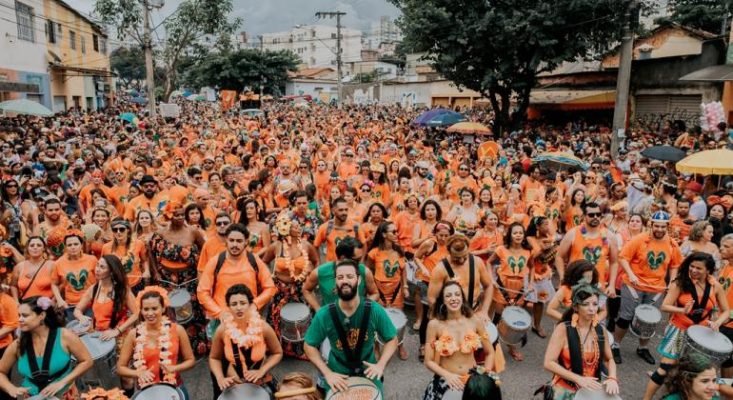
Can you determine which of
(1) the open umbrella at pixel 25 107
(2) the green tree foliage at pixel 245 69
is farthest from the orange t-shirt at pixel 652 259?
(2) the green tree foliage at pixel 245 69

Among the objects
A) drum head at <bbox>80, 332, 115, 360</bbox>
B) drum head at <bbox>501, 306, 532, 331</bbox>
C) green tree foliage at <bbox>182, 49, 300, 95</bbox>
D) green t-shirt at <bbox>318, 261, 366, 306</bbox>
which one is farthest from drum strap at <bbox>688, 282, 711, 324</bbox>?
green tree foliage at <bbox>182, 49, 300, 95</bbox>

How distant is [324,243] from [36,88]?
21.9 m

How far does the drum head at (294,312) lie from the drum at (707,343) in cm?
333

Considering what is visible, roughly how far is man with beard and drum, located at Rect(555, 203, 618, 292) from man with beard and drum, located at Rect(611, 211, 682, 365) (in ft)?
0.46

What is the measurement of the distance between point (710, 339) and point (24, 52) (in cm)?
2741

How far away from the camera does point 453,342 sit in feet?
12.3

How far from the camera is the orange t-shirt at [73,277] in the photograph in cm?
509

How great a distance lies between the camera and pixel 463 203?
7.43 m

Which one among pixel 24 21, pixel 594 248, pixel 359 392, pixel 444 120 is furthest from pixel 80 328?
pixel 24 21

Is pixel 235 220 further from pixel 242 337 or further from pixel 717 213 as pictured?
pixel 717 213

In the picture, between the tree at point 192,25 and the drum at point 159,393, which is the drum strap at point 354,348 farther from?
the tree at point 192,25

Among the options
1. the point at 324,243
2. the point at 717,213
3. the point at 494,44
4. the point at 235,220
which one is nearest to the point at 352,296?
the point at 324,243

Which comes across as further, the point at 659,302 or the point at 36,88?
the point at 36,88

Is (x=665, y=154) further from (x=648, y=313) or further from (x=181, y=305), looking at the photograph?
(x=181, y=305)
